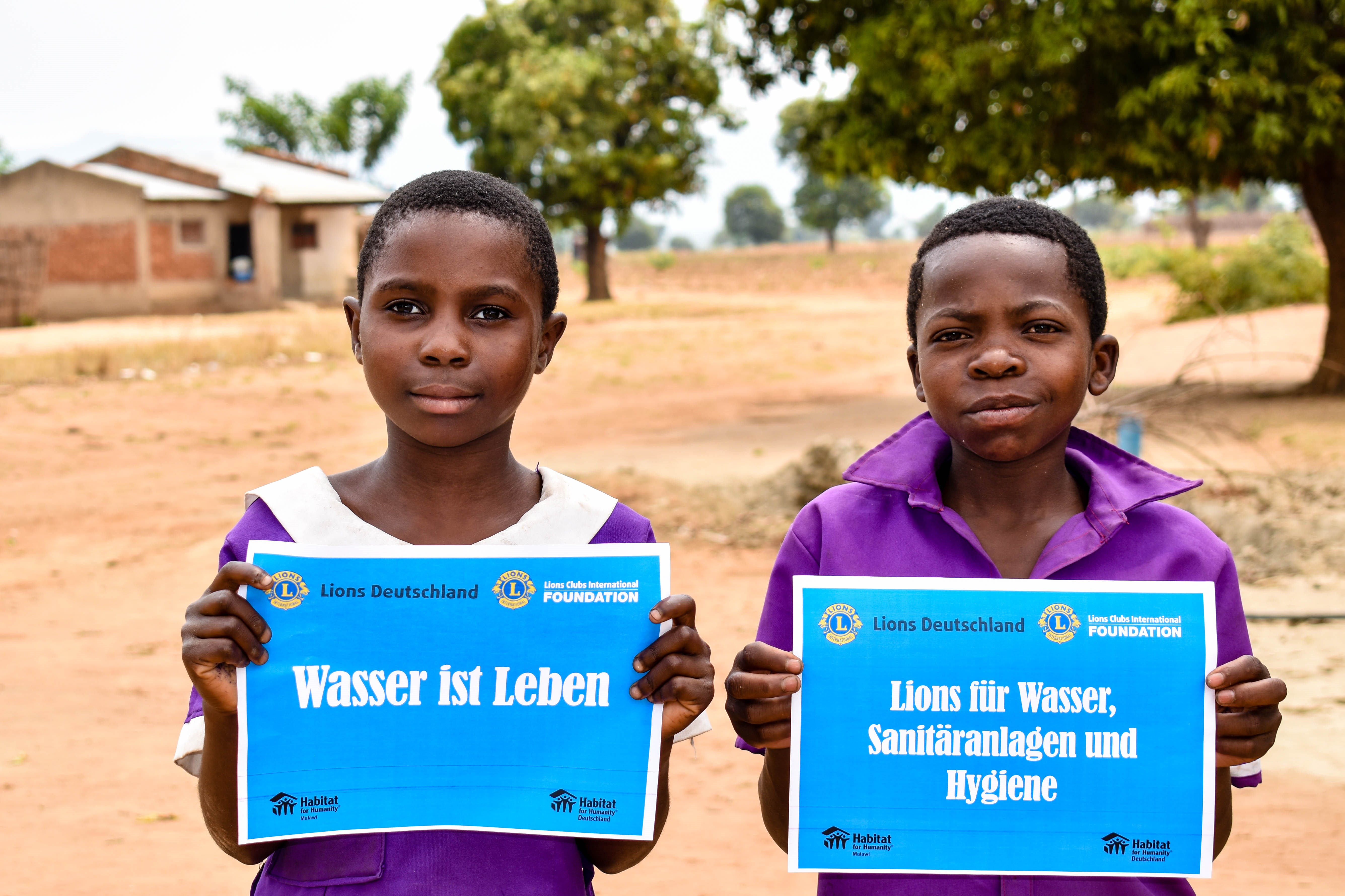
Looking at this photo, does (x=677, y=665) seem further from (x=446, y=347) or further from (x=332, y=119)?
(x=332, y=119)

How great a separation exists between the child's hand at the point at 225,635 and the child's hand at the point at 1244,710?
4.41ft

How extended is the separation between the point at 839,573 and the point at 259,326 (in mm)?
20704

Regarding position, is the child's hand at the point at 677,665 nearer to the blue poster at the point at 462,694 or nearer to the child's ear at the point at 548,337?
Result: the blue poster at the point at 462,694

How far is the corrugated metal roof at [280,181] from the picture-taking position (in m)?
26.9

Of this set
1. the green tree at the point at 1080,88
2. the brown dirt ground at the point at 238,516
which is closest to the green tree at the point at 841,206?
the brown dirt ground at the point at 238,516

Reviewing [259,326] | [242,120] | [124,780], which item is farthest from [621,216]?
[124,780]

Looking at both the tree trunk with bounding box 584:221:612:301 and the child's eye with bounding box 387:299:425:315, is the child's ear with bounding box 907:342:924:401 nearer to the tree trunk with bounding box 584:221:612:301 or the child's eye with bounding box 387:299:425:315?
the child's eye with bounding box 387:299:425:315

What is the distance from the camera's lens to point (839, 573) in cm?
184

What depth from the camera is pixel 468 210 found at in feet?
6.10

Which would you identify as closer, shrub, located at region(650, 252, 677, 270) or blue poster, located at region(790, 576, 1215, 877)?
blue poster, located at region(790, 576, 1215, 877)

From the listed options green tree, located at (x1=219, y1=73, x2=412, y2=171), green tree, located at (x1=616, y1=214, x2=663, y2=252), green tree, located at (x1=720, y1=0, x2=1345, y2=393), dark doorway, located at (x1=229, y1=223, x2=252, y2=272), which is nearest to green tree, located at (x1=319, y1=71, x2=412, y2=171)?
green tree, located at (x1=219, y1=73, x2=412, y2=171)

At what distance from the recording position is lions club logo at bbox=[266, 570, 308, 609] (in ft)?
5.58

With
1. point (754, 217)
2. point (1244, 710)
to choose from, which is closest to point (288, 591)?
point (1244, 710)

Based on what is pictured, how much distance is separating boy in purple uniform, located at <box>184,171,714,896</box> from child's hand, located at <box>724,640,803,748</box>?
0.05 m
